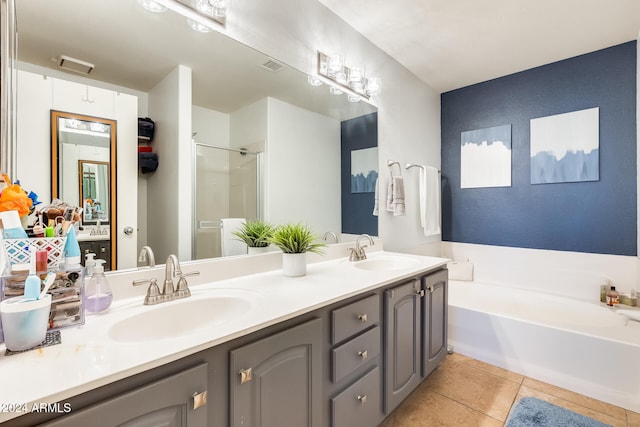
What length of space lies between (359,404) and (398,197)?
1623 millimetres

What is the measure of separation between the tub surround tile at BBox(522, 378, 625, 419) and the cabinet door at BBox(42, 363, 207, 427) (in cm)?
222

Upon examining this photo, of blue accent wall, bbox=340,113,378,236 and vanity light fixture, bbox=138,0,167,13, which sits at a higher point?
vanity light fixture, bbox=138,0,167,13

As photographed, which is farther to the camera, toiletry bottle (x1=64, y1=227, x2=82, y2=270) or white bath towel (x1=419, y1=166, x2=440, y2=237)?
white bath towel (x1=419, y1=166, x2=440, y2=237)

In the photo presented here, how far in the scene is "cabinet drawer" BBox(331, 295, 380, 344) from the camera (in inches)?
46.4

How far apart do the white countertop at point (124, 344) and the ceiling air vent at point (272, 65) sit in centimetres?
120

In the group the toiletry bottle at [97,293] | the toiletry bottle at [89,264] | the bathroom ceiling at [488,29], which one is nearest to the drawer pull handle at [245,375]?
the toiletry bottle at [97,293]

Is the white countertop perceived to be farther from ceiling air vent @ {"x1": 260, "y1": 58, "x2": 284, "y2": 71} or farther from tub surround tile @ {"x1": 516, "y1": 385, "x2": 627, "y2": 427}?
tub surround tile @ {"x1": 516, "y1": 385, "x2": 627, "y2": 427}

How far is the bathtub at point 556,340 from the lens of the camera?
1.73m

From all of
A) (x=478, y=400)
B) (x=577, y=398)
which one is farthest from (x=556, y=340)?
(x=478, y=400)

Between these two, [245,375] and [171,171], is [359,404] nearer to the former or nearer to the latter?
[245,375]

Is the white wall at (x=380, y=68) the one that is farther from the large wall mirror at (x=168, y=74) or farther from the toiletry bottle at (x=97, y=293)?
the toiletry bottle at (x=97, y=293)

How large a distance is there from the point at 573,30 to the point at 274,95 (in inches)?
91.8

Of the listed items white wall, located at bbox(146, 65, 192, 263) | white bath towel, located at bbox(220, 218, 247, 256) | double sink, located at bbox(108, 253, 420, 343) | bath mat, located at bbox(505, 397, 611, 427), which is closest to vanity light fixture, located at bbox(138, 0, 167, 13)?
white wall, located at bbox(146, 65, 192, 263)

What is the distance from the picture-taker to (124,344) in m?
0.74
